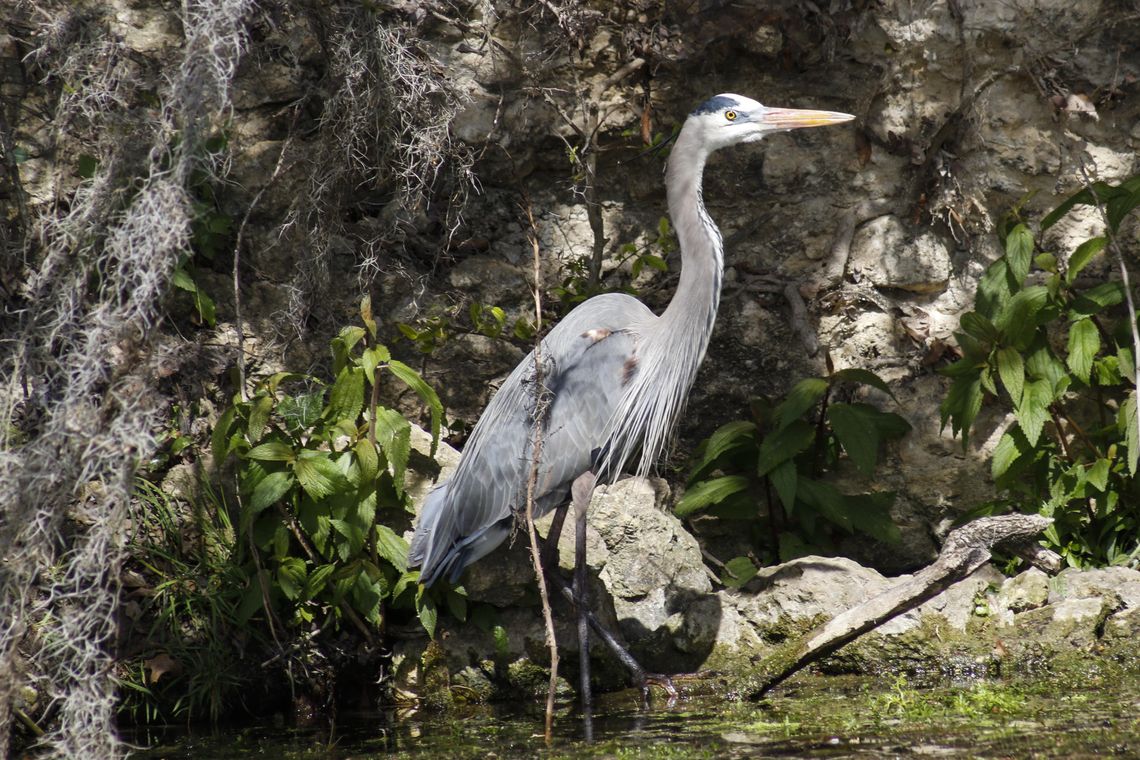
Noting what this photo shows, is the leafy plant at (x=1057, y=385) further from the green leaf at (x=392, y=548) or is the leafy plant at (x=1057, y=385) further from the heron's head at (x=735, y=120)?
the green leaf at (x=392, y=548)

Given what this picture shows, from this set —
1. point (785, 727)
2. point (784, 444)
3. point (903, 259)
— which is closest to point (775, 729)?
point (785, 727)

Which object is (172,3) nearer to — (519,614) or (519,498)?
(519,498)

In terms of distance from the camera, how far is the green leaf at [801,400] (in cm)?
493

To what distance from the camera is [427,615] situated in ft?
14.4

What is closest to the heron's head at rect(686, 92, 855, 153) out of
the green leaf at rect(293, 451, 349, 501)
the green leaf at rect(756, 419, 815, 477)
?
the green leaf at rect(756, 419, 815, 477)

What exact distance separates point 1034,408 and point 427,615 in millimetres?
2599

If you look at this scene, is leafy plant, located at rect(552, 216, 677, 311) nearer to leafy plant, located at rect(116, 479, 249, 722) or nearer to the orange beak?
the orange beak

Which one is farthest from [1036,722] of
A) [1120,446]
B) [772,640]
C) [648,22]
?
[648,22]

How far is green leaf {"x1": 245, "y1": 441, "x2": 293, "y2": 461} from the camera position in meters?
4.30

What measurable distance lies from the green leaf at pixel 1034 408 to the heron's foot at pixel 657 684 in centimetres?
181

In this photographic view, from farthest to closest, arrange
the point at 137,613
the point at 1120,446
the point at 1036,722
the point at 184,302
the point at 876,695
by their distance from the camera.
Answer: the point at 184,302
the point at 1120,446
the point at 137,613
the point at 876,695
the point at 1036,722

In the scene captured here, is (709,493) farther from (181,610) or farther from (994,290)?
(181,610)

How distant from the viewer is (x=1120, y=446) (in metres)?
4.93

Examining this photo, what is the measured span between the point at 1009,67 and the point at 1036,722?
10.4ft
